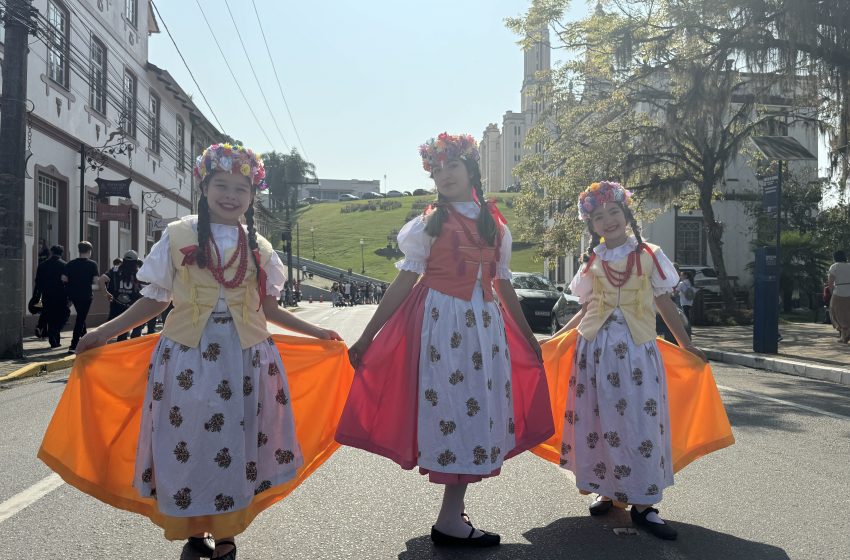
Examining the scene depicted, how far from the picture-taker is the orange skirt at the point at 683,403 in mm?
4410

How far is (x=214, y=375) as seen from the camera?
3.28m

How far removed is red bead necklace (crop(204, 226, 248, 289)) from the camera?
3381 millimetres

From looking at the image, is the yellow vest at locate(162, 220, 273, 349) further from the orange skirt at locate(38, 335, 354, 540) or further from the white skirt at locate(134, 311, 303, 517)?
the orange skirt at locate(38, 335, 354, 540)

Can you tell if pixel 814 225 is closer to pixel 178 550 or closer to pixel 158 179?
pixel 158 179

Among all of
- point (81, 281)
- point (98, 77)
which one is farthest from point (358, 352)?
point (98, 77)

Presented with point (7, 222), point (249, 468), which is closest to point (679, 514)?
point (249, 468)

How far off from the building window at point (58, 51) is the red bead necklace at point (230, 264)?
54.7 ft

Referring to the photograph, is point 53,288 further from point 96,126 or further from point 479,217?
point 479,217

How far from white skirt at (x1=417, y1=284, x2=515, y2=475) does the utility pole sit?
10413 mm

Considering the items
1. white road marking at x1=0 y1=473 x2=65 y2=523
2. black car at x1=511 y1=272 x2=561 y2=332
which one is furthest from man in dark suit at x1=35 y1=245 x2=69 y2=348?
black car at x1=511 y1=272 x2=561 y2=332

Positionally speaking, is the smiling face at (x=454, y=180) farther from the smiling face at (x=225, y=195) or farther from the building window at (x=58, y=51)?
the building window at (x=58, y=51)

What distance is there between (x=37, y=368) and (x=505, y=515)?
28.8 feet

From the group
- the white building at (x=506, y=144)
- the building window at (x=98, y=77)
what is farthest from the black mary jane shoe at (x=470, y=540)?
the white building at (x=506, y=144)

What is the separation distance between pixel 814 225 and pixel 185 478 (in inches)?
1291
